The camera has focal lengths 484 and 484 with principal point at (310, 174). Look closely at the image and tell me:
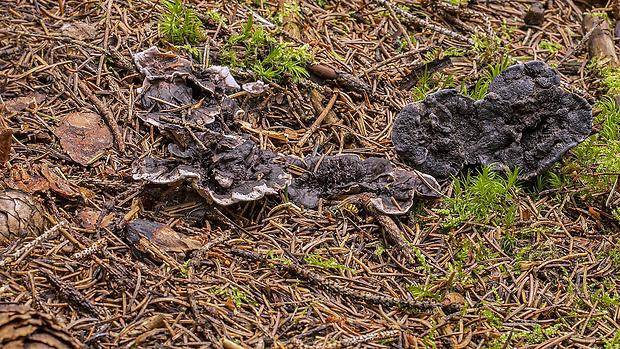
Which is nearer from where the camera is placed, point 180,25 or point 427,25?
point 180,25

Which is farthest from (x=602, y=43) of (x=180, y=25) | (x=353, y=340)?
(x=353, y=340)

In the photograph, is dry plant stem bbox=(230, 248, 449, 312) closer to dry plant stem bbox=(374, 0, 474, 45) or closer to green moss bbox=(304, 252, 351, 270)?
green moss bbox=(304, 252, 351, 270)

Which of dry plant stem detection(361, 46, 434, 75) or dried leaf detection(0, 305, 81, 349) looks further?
dry plant stem detection(361, 46, 434, 75)

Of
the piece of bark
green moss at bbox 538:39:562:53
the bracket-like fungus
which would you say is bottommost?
the bracket-like fungus

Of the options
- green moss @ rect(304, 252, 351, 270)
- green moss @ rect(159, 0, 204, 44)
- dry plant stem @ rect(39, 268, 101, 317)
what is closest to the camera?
dry plant stem @ rect(39, 268, 101, 317)

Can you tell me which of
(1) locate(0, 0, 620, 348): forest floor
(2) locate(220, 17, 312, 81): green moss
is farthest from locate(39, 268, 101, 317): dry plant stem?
(2) locate(220, 17, 312, 81): green moss

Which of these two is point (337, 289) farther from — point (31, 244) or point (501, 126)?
point (501, 126)

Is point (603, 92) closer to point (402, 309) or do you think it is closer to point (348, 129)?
point (348, 129)
